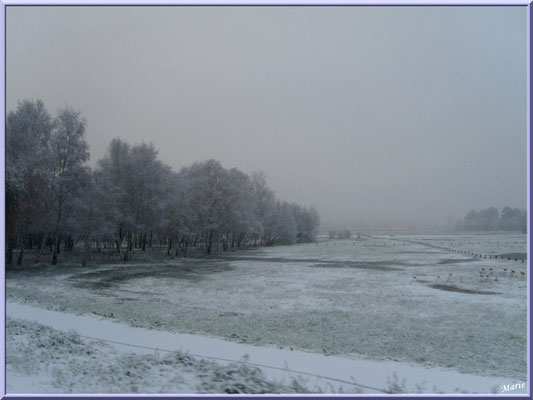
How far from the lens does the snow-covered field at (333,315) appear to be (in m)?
8.23

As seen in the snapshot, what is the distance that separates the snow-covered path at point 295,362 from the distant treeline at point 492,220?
200 inches

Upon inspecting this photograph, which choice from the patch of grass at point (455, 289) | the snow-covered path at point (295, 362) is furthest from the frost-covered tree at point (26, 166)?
the patch of grass at point (455, 289)

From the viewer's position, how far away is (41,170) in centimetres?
2317

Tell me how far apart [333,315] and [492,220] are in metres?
9.26

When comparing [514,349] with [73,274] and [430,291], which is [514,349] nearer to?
[430,291]

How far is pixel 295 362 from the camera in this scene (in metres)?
8.62

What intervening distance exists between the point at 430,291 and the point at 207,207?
30.1 meters

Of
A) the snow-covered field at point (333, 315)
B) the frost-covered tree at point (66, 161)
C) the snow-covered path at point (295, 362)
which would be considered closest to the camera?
the snow-covered path at point (295, 362)

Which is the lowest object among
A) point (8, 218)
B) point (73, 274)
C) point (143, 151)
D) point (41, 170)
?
point (73, 274)

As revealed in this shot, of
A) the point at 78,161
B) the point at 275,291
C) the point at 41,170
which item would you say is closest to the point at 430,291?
the point at 275,291

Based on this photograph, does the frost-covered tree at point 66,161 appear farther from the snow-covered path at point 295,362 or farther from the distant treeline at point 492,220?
the distant treeline at point 492,220

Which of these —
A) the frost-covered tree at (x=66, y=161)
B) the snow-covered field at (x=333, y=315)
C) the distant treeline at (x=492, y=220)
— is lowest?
the snow-covered field at (x=333, y=315)

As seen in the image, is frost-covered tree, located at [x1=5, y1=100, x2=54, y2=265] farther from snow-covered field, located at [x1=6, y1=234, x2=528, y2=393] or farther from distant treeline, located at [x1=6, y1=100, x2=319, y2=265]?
snow-covered field, located at [x1=6, y1=234, x2=528, y2=393]

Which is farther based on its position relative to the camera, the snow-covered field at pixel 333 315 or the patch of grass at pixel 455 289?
the patch of grass at pixel 455 289
